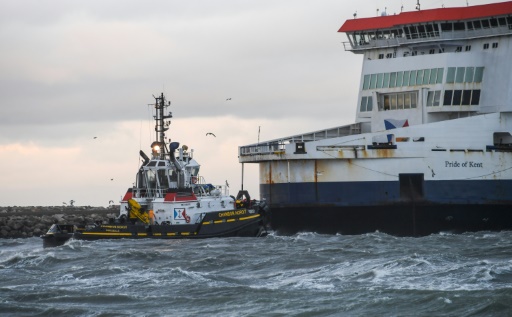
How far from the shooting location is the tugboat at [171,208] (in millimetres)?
54531

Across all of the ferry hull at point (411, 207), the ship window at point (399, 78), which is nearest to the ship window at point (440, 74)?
the ship window at point (399, 78)

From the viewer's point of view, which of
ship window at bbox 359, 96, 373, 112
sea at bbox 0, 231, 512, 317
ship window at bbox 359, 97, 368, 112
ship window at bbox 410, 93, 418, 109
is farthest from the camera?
ship window at bbox 359, 97, 368, 112

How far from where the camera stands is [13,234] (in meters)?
70.8

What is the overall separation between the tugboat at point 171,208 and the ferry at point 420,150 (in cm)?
250

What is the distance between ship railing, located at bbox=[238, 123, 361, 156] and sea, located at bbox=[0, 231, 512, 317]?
23.0 ft

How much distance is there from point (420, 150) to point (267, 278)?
19.2 m

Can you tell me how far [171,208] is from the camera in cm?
5547

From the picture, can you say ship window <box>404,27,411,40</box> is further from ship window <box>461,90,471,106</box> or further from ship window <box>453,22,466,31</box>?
ship window <box>461,90,471,106</box>

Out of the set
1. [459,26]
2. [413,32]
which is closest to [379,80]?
[413,32]

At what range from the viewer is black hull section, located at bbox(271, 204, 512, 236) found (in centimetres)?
5462

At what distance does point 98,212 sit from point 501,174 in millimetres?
40167

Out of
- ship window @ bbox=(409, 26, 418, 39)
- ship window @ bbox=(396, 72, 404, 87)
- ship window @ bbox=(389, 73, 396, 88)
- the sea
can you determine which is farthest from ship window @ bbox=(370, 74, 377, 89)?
the sea

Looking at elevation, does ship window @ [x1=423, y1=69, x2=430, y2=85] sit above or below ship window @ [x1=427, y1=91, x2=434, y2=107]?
above

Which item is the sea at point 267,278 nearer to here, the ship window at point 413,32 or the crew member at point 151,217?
the crew member at point 151,217
